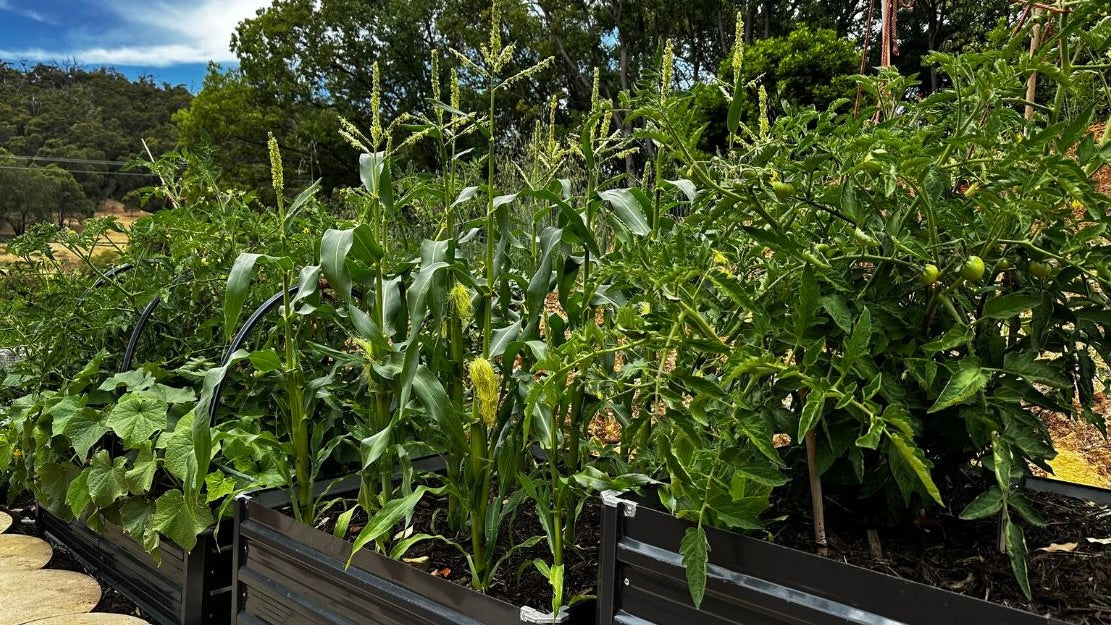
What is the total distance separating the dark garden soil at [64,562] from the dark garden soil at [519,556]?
906mm

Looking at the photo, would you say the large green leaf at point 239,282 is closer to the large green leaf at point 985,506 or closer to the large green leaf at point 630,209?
the large green leaf at point 630,209

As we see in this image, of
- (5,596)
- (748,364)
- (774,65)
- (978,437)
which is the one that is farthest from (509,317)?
(774,65)

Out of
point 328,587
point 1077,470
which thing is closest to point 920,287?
point 328,587

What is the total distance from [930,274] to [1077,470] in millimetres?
1841

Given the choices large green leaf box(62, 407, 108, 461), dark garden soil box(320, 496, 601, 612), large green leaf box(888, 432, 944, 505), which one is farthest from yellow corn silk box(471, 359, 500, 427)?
large green leaf box(62, 407, 108, 461)

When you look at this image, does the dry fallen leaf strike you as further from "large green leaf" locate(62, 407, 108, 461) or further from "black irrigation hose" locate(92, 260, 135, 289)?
"black irrigation hose" locate(92, 260, 135, 289)

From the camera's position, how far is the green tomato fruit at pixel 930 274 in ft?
2.72

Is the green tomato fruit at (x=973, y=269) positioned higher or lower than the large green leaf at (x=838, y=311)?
higher

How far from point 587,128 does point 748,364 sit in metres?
0.54

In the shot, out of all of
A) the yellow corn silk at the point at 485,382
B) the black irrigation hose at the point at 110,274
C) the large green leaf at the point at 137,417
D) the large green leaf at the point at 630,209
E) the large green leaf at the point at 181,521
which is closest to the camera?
the yellow corn silk at the point at 485,382

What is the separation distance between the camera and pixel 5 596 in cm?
215

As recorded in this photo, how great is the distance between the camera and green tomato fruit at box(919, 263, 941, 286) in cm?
83

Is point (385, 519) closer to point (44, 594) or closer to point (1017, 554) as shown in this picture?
point (1017, 554)

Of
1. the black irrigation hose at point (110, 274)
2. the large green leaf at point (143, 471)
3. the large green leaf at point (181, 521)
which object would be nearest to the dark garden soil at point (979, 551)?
the large green leaf at point (181, 521)
